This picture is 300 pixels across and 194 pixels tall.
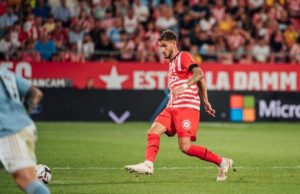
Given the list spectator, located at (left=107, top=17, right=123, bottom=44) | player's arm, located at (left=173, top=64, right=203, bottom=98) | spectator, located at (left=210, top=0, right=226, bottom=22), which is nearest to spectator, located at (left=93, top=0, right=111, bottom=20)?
spectator, located at (left=107, top=17, right=123, bottom=44)

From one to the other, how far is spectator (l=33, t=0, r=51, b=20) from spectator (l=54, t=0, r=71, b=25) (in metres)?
0.26

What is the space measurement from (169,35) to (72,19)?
15.1 meters

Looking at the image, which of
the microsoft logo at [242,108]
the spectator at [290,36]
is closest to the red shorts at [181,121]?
the microsoft logo at [242,108]

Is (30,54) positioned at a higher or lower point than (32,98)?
lower

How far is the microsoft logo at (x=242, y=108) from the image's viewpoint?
24.9 metres

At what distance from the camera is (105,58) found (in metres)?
25.6

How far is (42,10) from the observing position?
85.1 feet

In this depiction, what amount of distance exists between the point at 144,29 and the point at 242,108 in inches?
169

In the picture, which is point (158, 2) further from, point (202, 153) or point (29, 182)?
point (29, 182)

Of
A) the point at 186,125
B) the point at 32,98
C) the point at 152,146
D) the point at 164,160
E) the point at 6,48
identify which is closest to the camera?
the point at 32,98

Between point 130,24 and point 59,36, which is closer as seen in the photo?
point 59,36

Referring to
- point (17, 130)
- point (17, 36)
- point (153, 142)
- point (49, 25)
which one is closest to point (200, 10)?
point (49, 25)

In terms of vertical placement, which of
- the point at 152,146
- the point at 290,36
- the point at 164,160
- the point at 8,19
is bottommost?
the point at 164,160

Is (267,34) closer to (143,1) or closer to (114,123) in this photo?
(143,1)
